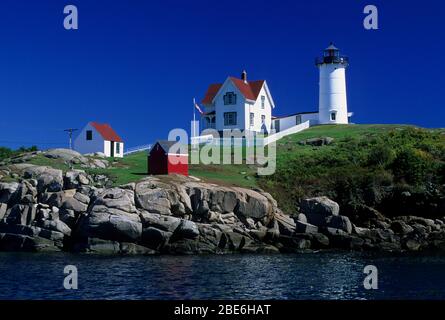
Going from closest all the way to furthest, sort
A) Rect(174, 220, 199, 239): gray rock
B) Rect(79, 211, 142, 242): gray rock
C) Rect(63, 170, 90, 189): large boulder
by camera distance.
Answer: Rect(79, 211, 142, 242): gray rock → Rect(174, 220, 199, 239): gray rock → Rect(63, 170, 90, 189): large boulder

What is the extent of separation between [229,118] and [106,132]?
1691 centimetres

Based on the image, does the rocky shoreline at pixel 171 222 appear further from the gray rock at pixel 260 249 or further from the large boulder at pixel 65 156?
the large boulder at pixel 65 156

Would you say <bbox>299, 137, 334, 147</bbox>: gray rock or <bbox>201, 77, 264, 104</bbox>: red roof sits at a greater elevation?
<bbox>201, 77, 264, 104</bbox>: red roof

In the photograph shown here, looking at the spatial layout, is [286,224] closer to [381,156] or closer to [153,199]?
[153,199]

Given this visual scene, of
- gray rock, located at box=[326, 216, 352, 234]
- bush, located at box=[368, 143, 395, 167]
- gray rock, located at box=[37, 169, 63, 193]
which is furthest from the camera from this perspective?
bush, located at box=[368, 143, 395, 167]

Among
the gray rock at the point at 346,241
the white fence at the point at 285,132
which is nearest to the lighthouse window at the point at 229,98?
the white fence at the point at 285,132

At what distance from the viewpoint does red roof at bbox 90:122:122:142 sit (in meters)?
68.0

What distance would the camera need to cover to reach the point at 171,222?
40.5 meters

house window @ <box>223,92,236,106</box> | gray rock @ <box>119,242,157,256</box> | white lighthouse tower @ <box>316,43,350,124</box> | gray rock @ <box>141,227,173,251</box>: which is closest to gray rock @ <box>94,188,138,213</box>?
gray rock @ <box>141,227,173,251</box>

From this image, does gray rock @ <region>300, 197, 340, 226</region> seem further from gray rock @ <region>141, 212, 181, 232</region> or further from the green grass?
the green grass

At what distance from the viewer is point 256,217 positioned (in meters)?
43.7

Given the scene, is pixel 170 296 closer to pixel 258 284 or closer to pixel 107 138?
pixel 258 284

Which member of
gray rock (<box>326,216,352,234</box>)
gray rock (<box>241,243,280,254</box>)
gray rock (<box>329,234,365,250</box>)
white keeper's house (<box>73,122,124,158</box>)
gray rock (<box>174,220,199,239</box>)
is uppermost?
white keeper's house (<box>73,122,124,158</box>)
